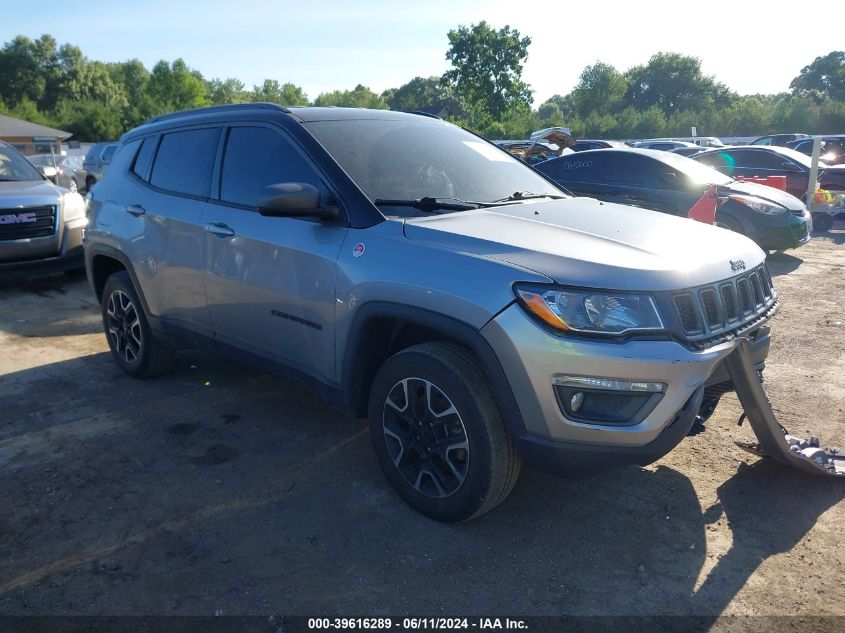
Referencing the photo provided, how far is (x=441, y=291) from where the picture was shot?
2.90 meters

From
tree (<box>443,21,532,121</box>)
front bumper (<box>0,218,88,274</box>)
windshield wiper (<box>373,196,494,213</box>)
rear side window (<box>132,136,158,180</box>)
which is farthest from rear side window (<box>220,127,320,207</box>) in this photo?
tree (<box>443,21,532,121</box>)

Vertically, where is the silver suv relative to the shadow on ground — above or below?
above

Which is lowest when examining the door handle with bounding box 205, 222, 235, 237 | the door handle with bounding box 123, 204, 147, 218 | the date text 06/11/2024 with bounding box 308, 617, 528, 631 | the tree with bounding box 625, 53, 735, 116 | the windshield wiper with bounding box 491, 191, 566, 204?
the date text 06/11/2024 with bounding box 308, 617, 528, 631

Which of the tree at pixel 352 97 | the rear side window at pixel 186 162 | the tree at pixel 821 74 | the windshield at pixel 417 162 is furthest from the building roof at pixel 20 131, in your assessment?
the tree at pixel 821 74

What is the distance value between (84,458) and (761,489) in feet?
11.9

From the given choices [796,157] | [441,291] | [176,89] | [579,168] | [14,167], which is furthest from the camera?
[176,89]

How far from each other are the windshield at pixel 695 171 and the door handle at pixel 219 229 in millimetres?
7097

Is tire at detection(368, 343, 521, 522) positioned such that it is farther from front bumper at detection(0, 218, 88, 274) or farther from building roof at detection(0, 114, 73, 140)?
building roof at detection(0, 114, 73, 140)

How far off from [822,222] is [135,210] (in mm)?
13042

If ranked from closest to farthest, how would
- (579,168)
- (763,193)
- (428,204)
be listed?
(428,204), (763,193), (579,168)

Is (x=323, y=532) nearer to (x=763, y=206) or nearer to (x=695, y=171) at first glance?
(x=695, y=171)

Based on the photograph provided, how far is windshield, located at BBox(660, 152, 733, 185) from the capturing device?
9.27m

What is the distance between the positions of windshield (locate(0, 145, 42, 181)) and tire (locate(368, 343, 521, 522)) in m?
7.90

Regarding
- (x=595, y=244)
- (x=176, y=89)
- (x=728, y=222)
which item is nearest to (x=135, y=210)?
(x=595, y=244)
